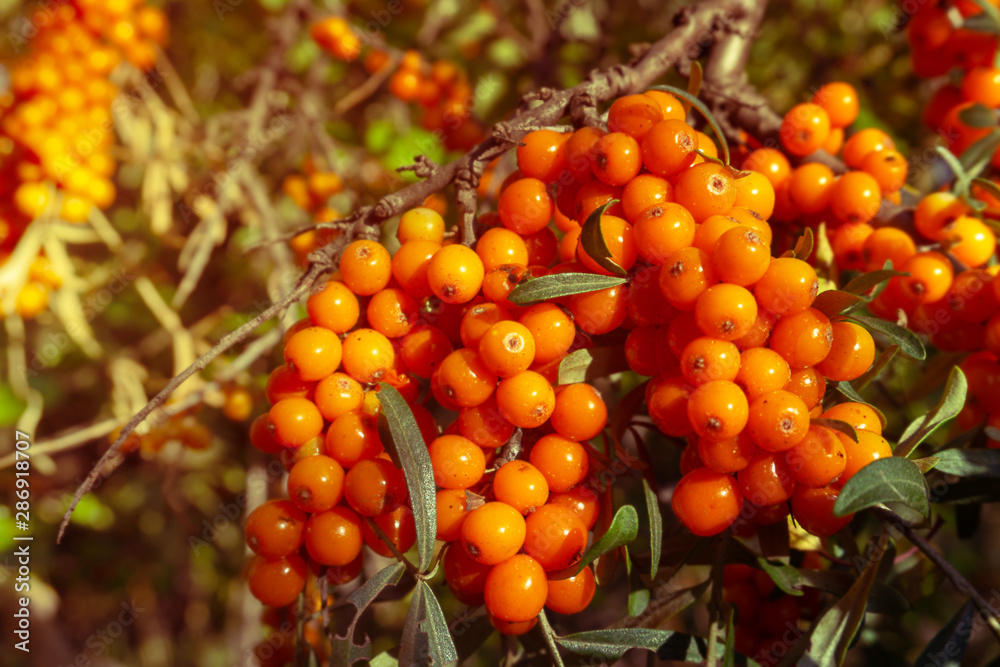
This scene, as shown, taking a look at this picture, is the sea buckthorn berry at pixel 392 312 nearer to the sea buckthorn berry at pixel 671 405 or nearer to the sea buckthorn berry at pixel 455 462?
the sea buckthorn berry at pixel 455 462

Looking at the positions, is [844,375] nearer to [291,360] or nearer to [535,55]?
[291,360]

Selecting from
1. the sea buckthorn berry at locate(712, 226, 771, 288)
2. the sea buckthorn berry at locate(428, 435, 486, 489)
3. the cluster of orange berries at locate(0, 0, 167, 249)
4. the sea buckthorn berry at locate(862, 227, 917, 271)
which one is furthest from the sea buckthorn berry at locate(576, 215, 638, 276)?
the cluster of orange berries at locate(0, 0, 167, 249)

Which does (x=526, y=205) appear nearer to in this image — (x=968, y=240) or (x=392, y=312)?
(x=392, y=312)

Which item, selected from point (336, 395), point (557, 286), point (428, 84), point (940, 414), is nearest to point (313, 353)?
point (336, 395)

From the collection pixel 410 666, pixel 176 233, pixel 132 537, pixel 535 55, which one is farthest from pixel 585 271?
pixel 132 537

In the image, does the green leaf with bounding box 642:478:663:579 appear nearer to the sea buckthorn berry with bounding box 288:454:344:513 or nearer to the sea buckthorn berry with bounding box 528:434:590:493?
the sea buckthorn berry with bounding box 528:434:590:493
